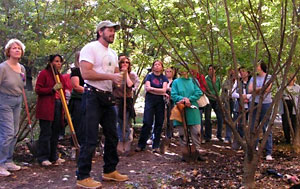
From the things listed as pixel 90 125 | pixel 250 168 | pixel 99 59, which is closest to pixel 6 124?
pixel 90 125

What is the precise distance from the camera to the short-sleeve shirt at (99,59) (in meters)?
4.49

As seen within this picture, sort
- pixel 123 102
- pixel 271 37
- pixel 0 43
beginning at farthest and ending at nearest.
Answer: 1. pixel 0 43
2. pixel 123 102
3. pixel 271 37

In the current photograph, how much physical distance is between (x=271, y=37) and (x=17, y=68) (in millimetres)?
3990

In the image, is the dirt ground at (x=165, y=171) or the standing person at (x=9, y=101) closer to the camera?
the dirt ground at (x=165, y=171)

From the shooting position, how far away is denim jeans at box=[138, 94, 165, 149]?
7.42 m

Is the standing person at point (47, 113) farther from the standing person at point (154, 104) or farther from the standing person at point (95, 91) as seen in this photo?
the standing person at point (154, 104)

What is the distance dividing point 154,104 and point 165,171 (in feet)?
6.63

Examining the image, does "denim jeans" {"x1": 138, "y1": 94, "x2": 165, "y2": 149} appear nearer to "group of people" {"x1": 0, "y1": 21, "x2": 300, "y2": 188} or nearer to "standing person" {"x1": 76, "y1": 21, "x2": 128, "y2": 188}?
"group of people" {"x1": 0, "y1": 21, "x2": 300, "y2": 188}

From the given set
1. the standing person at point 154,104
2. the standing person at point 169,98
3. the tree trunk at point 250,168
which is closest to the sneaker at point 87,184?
the tree trunk at point 250,168

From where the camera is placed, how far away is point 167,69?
30.9 ft

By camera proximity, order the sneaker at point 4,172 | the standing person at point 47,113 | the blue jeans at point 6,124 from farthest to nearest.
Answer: the standing person at point 47,113
the blue jeans at point 6,124
the sneaker at point 4,172

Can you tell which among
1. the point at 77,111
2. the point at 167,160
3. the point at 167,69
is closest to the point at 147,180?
the point at 167,160

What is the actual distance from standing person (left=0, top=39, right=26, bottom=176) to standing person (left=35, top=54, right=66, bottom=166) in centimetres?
34

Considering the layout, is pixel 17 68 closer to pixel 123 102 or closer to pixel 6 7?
pixel 123 102
